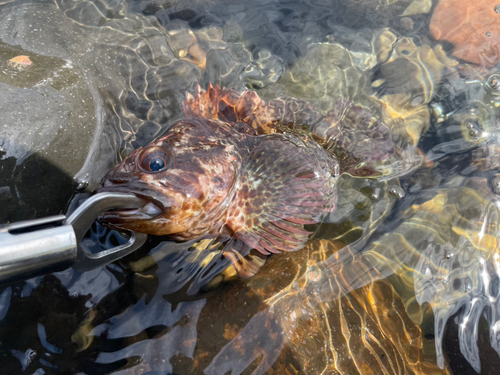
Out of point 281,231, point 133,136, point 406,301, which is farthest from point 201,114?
point 406,301

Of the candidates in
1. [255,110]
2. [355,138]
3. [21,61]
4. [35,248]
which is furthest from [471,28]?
[35,248]

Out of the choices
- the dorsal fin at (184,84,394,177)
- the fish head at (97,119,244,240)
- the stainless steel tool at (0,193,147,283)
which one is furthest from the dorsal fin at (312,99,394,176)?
the stainless steel tool at (0,193,147,283)

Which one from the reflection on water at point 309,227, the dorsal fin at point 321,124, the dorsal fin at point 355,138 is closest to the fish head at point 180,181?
the reflection on water at point 309,227

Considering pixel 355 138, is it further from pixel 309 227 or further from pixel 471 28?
pixel 471 28

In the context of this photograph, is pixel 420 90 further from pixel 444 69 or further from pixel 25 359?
pixel 25 359

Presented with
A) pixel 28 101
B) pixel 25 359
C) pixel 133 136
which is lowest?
pixel 25 359

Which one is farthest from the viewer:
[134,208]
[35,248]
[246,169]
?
[246,169]

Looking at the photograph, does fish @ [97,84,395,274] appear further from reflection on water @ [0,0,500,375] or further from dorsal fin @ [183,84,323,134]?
reflection on water @ [0,0,500,375]
